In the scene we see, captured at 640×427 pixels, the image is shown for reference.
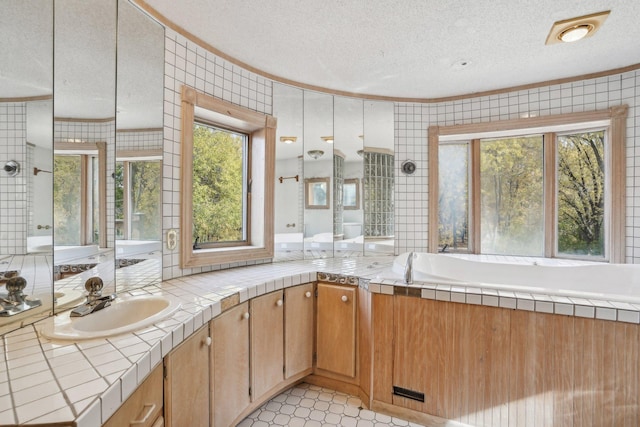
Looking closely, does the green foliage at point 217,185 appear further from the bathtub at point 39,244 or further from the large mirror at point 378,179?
the large mirror at point 378,179

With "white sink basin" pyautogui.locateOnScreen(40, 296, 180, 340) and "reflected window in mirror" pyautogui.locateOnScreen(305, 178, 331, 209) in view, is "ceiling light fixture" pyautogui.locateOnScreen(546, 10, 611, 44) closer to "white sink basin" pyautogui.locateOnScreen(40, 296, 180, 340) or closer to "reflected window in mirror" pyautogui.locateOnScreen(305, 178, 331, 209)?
"reflected window in mirror" pyautogui.locateOnScreen(305, 178, 331, 209)

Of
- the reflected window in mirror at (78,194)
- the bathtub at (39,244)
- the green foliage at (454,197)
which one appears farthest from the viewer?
the green foliage at (454,197)

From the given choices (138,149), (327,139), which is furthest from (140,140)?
(327,139)

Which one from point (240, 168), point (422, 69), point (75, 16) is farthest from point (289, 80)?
point (75, 16)

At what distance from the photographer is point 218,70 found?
81.5 inches

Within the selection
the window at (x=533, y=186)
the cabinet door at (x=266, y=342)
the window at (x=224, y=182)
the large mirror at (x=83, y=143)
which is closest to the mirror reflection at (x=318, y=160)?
the window at (x=224, y=182)

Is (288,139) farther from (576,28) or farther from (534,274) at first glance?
(534,274)

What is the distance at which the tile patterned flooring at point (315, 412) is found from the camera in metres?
1.72

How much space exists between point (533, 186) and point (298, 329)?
2447 mm

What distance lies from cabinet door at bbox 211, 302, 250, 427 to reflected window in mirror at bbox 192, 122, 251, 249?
29.9 inches

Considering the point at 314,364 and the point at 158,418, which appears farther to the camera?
the point at 314,364

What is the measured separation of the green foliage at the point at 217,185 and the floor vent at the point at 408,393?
1.54m

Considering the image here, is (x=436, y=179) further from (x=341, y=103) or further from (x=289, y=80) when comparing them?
(x=289, y=80)

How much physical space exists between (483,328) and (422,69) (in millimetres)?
1860
